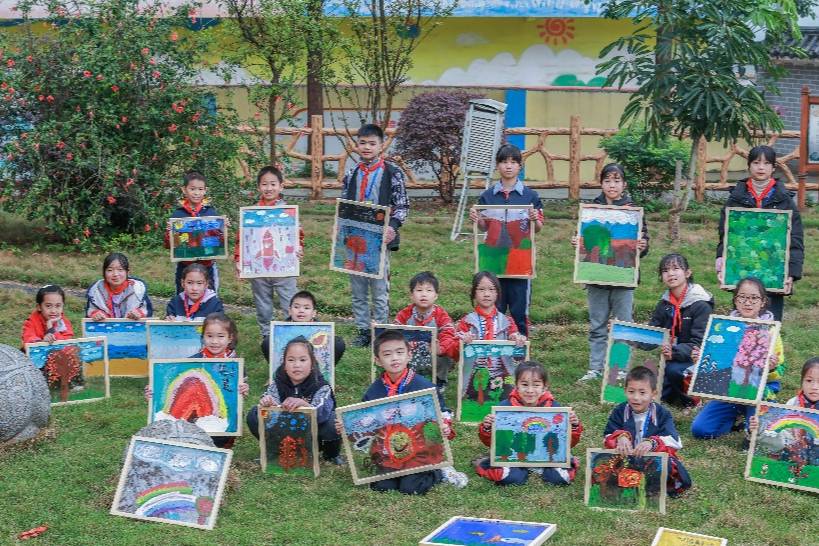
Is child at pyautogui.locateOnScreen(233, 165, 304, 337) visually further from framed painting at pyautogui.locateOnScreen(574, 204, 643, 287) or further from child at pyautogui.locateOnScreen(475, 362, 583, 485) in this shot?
child at pyautogui.locateOnScreen(475, 362, 583, 485)

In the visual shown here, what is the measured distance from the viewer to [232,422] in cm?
819

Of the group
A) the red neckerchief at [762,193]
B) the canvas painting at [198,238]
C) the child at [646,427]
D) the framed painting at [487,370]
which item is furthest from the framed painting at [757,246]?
the canvas painting at [198,238]

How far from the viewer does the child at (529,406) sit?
776 centimetres

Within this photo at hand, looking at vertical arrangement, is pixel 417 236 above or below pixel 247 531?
above

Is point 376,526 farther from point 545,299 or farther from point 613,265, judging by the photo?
point 545,299

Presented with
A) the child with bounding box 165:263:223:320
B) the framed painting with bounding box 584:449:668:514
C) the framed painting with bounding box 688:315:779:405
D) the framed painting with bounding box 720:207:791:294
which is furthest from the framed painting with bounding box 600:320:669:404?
the child with bounding box 165:263:223:320

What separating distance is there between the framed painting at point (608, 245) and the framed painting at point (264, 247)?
2.34m

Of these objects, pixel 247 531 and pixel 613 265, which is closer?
pixel 247 531

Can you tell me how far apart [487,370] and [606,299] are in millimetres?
1628

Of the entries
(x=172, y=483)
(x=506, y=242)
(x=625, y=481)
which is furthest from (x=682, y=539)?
(x=506, y=242)

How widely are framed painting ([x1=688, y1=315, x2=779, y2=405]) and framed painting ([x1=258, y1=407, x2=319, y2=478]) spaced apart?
2.68 metres

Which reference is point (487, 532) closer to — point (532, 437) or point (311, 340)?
point (532, 437)

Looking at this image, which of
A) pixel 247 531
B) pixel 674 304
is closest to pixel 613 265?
pixel 674 304

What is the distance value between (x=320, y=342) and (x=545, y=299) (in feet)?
12.9
